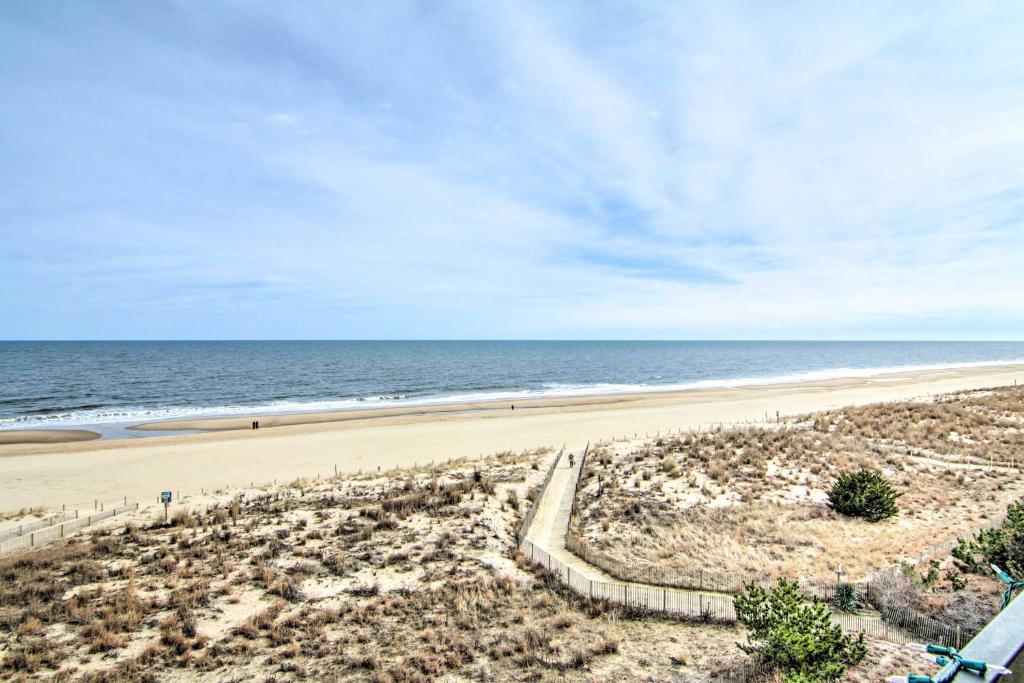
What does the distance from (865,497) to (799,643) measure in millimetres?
14061

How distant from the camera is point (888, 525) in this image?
68.7 ft

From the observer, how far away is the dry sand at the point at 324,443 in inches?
1238

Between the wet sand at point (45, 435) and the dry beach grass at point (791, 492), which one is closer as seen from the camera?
the dry beach grass at point (791, 492)

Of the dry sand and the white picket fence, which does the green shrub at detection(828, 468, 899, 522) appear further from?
the white picket fence

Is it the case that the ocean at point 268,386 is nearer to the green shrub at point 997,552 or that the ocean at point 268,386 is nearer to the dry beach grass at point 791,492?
the dry beach grass at point 791,492

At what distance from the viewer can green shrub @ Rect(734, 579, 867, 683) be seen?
10531mm

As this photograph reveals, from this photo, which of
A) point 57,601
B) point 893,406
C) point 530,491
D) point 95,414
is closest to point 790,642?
point 530,491

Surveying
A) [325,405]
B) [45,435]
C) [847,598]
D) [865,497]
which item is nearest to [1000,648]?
[847,598]

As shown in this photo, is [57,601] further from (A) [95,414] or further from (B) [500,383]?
(B) [500,383]

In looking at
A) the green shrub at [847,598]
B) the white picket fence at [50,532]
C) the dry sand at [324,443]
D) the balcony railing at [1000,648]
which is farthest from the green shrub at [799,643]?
the dry sand at [324,443]

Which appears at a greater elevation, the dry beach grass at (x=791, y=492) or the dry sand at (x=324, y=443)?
the dry beach grass at (x=791, y=492)

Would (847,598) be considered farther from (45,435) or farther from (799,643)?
(45,435)

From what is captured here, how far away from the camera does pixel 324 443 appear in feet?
140

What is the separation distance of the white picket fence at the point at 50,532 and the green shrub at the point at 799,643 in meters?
24.5
